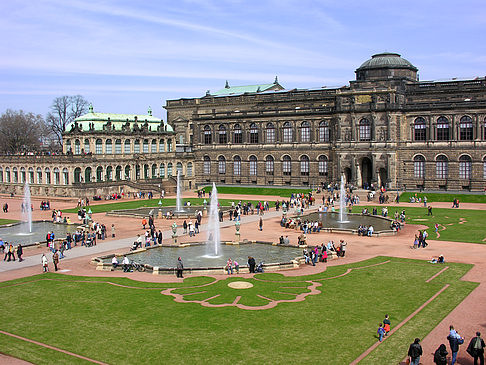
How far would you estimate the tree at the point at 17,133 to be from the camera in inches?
5896

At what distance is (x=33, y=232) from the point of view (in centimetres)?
5675

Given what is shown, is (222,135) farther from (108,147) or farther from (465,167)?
(465,167)

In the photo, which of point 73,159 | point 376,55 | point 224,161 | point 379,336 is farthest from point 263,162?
point 379,336

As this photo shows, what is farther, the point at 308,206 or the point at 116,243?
the point at 308,206

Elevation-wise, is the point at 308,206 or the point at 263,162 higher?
the point at 263,162

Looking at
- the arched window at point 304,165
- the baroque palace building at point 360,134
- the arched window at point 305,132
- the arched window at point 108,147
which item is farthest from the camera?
the arched window at point 304,165

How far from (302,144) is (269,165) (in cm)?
824

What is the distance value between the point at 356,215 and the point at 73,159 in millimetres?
49724

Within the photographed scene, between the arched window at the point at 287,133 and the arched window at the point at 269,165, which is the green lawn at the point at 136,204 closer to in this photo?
the arched window at the point at 269,165

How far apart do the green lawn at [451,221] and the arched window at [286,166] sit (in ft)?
93.5

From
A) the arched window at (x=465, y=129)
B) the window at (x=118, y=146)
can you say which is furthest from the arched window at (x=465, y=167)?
the window at (x=118, y=146)

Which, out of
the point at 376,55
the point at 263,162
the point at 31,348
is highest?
the point at 376,55

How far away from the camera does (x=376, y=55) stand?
9981 centimetres

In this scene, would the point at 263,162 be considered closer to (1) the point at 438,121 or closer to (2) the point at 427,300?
(1) the point at 438,121
